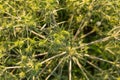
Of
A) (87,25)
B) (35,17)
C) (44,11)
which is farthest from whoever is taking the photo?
(87,25)

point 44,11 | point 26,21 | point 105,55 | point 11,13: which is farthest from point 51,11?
point 105,55

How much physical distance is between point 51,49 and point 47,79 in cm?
24

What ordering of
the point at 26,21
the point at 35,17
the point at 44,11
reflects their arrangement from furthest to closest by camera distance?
the point at 35,17, the point at 44,11, the point at 26,21

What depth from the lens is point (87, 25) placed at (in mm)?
2246

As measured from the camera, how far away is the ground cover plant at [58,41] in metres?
1.86

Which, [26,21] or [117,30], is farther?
[117,30]

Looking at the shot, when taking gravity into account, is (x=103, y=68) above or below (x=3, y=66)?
below

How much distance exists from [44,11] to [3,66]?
44 centimetres

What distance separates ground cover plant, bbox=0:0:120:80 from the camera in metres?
1.86

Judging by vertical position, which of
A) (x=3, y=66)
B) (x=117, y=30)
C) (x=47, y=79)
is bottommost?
(x=47, y=79)

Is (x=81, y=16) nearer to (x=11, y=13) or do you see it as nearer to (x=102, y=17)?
(x=102, y=17)

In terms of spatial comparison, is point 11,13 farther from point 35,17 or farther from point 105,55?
point 105,55

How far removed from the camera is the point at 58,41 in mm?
1767

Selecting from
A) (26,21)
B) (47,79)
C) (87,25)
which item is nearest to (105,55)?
(87,25)
